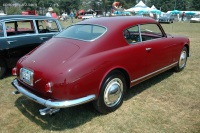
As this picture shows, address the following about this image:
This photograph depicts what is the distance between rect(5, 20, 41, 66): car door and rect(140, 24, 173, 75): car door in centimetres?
311

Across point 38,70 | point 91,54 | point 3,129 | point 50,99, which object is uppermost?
point 91,54

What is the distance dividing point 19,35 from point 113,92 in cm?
351

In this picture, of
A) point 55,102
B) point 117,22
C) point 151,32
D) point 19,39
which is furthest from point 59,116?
point 19,39

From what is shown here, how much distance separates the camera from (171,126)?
11.3ft

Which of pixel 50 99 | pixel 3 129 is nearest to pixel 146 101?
pixel 50 99

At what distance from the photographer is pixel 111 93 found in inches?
146

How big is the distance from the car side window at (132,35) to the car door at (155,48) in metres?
0.15

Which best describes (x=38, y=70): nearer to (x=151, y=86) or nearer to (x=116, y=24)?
(x=116, y=24)

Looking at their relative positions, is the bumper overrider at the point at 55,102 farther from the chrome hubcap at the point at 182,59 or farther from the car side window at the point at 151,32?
the chrome hubcap at the point at 182,59

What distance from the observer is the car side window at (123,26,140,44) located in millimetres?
4196

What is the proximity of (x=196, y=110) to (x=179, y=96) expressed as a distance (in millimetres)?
626

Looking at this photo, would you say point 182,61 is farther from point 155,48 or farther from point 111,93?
point 111,93

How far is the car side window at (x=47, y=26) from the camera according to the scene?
648 cm

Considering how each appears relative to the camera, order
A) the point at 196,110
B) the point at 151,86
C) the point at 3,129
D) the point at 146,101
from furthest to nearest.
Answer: the point at 151,86 < the point at 146,101 < the point at 196,110 < the point at 3,129
